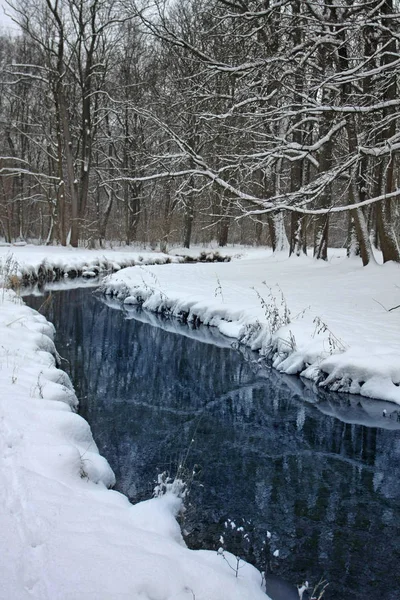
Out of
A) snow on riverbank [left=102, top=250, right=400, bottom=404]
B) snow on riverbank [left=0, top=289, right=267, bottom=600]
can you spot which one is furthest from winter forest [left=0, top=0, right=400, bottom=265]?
snow on riverbank [left=0, top=289, right=267, bottom=600]

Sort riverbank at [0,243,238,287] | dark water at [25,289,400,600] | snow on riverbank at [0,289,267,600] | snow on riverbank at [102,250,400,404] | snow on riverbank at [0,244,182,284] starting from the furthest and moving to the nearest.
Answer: snow on riverbank at [0,244,182,284], riverbank at [0,243,238,287], snow on riverbank at [102,250,400,404], dark water at [25,289,400,600], snow on riverbank at [0,289,267,600]

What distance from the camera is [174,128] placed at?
17.8 metres

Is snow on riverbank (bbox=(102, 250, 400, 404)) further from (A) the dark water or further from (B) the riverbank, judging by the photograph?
(B) the riverbank

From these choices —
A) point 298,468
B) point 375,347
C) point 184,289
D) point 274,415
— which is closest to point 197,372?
point 274,415

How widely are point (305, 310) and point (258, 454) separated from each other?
454cm

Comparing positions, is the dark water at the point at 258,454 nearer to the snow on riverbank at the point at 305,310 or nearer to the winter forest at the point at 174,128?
the snow on riverbank at the point at 305,310

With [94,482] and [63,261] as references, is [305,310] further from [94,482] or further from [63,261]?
[63,261]

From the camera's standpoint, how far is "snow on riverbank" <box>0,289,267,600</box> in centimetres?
213

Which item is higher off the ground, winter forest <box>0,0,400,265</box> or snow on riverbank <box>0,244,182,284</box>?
winter forest <box>0,0,400,265</box>

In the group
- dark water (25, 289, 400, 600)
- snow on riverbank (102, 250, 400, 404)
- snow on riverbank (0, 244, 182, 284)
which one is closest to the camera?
dark water (25, 289, 400, 600)

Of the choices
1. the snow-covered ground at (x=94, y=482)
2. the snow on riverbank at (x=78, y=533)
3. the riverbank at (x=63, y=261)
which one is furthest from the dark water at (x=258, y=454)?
the riverbank at (x=63, y=261)

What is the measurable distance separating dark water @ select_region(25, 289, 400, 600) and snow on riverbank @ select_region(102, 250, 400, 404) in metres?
0.43

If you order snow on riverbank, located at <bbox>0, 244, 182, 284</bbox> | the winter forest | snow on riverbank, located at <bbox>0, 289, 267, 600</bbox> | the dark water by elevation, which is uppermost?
the winter forest

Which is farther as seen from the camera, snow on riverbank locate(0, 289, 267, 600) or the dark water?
the dark water
